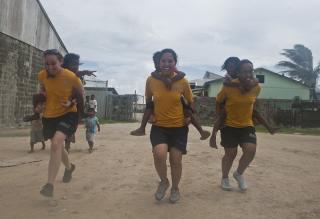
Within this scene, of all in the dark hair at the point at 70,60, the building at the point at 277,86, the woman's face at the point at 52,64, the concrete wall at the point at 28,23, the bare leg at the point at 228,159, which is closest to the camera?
the woman's face at the point at 52,64

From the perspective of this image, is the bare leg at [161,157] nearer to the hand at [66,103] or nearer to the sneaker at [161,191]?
the sneaker at [161,191]

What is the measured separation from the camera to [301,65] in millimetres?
48125

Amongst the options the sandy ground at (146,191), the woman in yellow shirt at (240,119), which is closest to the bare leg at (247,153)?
the woman in yellow shirt at (240,119)

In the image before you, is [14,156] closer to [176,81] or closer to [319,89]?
[176,81]

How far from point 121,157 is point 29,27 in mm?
10741

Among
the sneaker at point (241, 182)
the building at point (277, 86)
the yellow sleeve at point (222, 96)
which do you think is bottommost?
the sneaker at point (241, 182)

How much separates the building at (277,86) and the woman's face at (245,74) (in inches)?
1483

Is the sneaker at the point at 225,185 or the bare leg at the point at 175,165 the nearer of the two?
the bare leg at the point at 175,165

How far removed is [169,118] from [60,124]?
120 cm

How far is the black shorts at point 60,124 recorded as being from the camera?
212 inches

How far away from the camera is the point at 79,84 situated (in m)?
5.52

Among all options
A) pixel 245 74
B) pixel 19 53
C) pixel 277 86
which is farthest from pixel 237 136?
pixel 277 86

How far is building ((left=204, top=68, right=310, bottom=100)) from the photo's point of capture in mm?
43438

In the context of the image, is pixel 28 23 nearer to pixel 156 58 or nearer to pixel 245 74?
pixel 156 58
